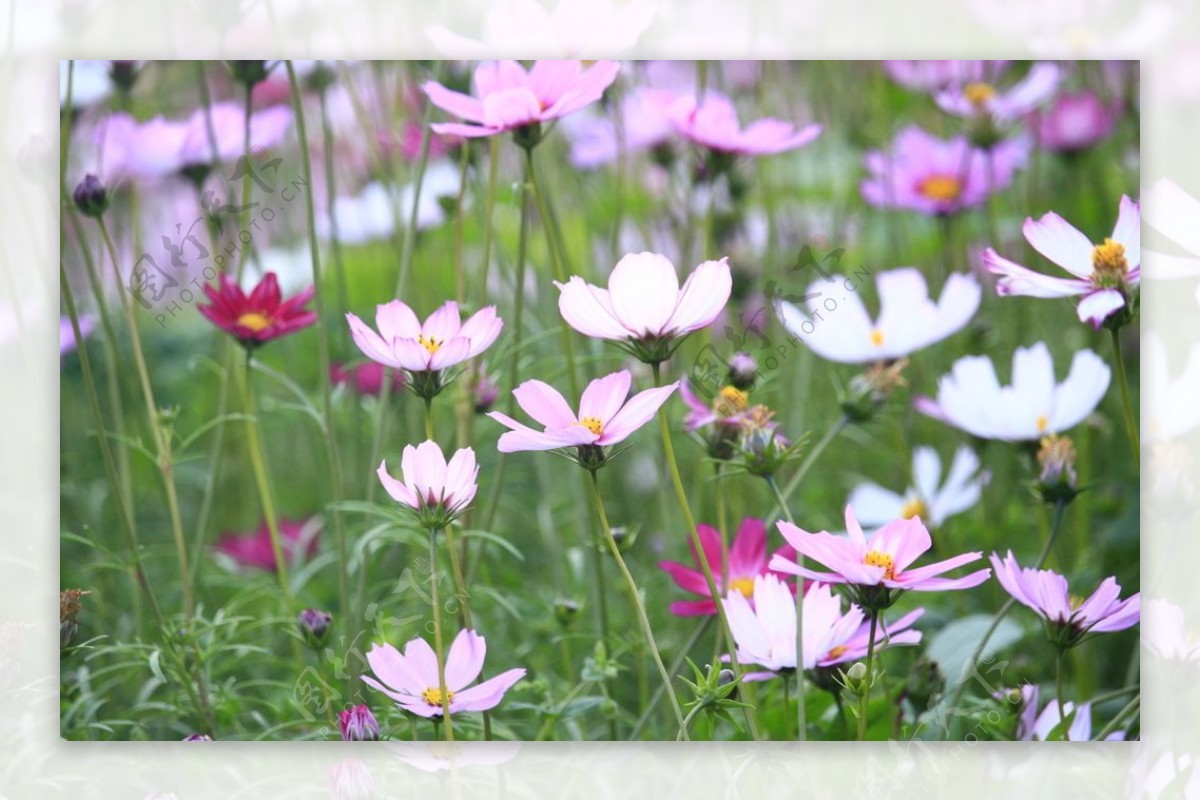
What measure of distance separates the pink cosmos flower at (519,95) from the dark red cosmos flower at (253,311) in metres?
0.19

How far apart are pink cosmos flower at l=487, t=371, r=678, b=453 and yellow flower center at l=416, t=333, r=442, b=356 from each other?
0.24 ft

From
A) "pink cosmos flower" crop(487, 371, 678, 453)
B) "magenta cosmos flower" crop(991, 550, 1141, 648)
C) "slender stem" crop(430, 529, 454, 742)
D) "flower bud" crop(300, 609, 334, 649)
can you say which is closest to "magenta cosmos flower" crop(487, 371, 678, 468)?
"pink cosmos flower" crop(487, 371, 678, 453)

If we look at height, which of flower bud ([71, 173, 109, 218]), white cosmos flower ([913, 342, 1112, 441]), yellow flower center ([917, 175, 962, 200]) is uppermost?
flower bud ([71, 173, 109, 218])

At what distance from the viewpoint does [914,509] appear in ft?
3.48

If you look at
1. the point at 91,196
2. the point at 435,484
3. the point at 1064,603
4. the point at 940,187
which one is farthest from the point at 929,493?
the point at 91,196

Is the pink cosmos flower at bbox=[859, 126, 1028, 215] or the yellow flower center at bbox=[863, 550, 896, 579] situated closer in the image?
the yellow flower center at bbox=[863, 550, 896, 579]

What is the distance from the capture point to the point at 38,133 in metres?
1.05

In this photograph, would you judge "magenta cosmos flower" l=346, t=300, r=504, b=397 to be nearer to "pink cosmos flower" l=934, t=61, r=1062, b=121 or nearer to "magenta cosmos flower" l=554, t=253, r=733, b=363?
"magenta cosmos flower" l=554, t=253, r=733, b=363

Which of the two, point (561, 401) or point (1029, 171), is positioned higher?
point (1029, 171)

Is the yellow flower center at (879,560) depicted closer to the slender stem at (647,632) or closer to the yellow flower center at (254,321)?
the slender stem at (647,632)

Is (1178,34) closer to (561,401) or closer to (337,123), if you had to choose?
(561,401)

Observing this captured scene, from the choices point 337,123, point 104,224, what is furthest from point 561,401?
point 104,224

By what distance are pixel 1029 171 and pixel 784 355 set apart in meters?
0.26

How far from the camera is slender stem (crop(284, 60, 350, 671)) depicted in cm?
104
